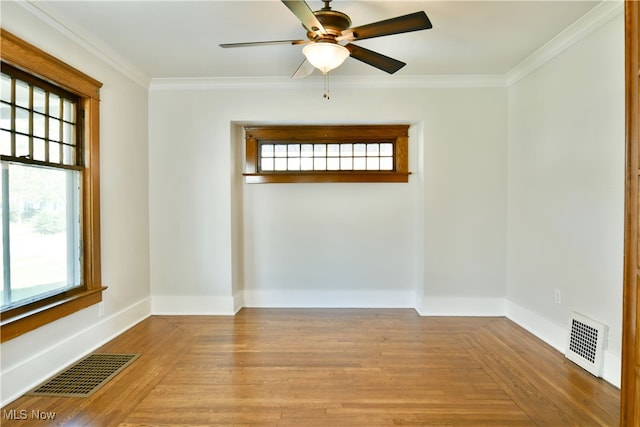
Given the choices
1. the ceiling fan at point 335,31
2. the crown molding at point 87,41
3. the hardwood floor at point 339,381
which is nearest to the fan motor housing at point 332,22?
the ceiling fan at point 335,31

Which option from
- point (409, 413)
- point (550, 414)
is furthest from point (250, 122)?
point (550, 414)

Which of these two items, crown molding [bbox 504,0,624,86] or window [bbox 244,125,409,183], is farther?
window [bbox 244,125,409,183]

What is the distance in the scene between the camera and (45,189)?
253 cm

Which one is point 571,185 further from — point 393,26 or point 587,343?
point 393,26

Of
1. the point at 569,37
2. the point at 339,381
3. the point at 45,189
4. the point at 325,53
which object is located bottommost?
the point at 339,381

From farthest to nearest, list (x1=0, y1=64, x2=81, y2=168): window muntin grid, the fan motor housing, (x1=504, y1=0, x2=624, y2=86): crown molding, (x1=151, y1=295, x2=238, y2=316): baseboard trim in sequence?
(x1=151, y1=295, x2=238, y2=316): baseboard trim < (x1=504, y1=0, x2=624, y2=86): crown molding < (x1=0, y1=64, x2=81, y2=168): window muntin grid < the fan motor housing

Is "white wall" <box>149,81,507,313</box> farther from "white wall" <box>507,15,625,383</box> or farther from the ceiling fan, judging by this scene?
the ceiling fan

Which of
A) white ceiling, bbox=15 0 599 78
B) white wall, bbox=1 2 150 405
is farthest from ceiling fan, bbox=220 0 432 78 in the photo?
white wall, bbox=1 2 150 405

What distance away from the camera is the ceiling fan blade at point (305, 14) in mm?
1746

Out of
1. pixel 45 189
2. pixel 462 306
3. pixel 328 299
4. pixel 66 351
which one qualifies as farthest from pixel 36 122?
pixel 462 306

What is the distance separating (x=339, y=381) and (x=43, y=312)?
2.12 metres

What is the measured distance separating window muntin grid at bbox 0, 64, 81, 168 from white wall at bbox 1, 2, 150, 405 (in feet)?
0.89

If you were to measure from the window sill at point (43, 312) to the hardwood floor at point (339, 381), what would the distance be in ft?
1.43

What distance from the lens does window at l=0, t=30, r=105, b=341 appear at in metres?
2.19
